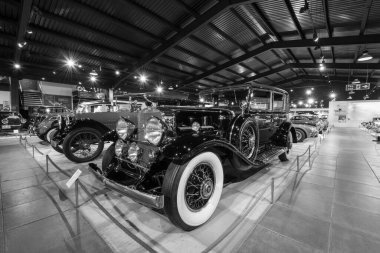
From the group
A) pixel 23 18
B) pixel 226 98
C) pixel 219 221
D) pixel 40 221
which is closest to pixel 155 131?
pixel 219 221

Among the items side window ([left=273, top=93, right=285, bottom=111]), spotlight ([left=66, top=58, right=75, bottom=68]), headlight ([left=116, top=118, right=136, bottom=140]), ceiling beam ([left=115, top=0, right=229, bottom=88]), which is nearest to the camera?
headlight ([left=116, top=118, right=136, bottom=140])

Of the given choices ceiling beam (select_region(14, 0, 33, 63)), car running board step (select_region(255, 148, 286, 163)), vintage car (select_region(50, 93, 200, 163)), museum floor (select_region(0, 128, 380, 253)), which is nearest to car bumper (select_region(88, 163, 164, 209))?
museum floor (select_region(0, 128, 380, 253))

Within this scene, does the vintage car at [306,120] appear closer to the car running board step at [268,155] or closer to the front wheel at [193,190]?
the car running board step at [268,155]

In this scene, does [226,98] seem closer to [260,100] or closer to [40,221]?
[260,100]

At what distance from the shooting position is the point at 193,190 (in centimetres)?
195

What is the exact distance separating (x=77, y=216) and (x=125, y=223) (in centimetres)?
61

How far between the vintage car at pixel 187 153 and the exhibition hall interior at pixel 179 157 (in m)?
0.02

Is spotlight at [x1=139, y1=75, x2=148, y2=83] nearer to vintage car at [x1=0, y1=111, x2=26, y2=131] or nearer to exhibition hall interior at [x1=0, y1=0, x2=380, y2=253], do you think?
exhibition hall interior at [x1=0, y1=0, x2=380, y2=253]

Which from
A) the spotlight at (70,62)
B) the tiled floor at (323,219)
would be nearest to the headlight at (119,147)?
the tiled floor at (323,219)

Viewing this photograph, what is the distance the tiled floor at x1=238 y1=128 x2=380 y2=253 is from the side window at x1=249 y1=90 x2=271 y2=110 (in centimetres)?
146

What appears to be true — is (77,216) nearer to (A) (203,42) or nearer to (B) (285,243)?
(B) (285,243)

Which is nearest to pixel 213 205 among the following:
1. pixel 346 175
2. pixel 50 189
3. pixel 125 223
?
pixel 125 223

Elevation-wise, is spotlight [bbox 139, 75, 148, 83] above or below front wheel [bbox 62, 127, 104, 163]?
above

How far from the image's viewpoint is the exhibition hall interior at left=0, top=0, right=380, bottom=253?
169 cm
